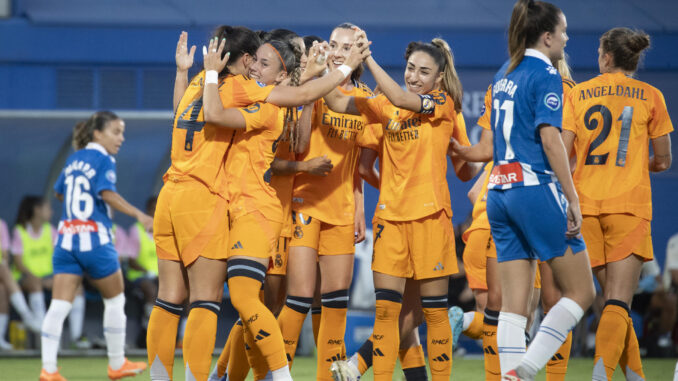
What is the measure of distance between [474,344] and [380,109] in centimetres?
580

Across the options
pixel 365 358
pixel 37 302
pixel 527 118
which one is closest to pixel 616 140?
pixel 527 118

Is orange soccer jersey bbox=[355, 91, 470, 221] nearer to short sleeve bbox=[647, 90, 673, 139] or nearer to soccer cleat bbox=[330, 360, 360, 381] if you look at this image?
soccer cleat bbox=[330, 360, 360, 381]

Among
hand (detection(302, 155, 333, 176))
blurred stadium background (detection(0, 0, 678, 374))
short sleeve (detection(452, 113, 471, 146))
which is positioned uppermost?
blurred stadium background (detection(0, 0, 678, 374))

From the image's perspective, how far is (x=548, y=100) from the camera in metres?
4.04

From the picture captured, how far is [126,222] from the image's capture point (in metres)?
10.2

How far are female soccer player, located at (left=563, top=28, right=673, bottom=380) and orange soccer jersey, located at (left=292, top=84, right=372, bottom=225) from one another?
122 centimetres

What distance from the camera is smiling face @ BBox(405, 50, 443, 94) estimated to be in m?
5.04

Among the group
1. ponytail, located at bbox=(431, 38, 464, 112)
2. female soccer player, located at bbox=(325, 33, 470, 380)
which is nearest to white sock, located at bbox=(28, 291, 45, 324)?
female soccer player, located at bbox=(325, 33, 470, 380)

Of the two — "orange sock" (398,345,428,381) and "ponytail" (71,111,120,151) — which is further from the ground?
"ponytail" (71,111,120,151)

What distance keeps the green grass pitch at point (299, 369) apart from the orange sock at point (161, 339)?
271 centimetres

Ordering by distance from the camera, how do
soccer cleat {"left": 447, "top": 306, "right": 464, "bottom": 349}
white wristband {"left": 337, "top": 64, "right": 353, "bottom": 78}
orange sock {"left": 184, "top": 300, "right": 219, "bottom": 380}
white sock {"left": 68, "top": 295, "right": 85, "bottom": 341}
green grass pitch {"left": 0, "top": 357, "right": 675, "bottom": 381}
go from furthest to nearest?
white sock {"left": 68, "top": 295, "right": 85, "bottom": 341} → green grass pitch {"left": 0, "top": 357, "right": 675, "bottom": 381} → soccer cleat {"left": 447, "top": 306, "right": 464, "bottom": 349} → white wristband {"left": 337, "top": 64, "right": 353, "bottom": 78} → orange sock {"left": 184, "top": 300, "right": 219, "bottom": 380}

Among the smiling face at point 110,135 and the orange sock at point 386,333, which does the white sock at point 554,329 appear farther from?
the smiling face at point 110,135

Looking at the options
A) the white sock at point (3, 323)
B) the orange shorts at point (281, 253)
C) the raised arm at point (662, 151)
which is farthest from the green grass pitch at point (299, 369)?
the raised arm at point (662, 151)

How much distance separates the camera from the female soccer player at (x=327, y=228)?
5.01 metres
